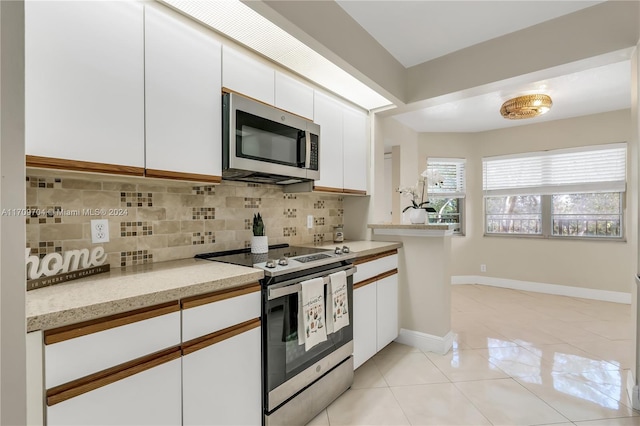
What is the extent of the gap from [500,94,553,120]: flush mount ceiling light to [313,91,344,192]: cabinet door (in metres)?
2.19

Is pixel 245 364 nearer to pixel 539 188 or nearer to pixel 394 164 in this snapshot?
pixel 394 164

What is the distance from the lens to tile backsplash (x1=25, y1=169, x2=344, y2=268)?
132cm

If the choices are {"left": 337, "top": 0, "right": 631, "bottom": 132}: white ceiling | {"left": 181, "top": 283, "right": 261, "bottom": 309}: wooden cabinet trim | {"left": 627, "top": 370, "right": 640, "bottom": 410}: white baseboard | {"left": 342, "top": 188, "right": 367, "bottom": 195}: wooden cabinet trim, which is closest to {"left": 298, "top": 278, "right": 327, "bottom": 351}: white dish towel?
{"left": 181, "top": 283, "right": 261, "bottom": 309}: wooden cabinet trim

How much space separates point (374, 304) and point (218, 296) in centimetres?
142

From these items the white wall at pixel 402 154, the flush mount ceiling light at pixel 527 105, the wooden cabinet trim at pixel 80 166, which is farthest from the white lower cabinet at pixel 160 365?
the flush mount ceiling light at pixel 527 105

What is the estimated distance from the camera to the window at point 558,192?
160 inches

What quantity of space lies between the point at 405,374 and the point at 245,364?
139 centimetres

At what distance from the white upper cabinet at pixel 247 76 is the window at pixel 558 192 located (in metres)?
4.24

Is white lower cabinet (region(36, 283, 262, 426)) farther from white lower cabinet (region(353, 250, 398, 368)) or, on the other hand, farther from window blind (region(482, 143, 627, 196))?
window blind (region(482, 143, 627, 196))

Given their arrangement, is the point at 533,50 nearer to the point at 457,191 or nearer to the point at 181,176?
the point at 181,176

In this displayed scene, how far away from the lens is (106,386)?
990 millimetres

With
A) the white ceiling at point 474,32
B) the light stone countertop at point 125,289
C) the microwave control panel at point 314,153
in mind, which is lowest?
the light stone countertop at point 125,289

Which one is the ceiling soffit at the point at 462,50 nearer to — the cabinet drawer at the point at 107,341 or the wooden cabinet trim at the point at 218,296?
the wooden cabinet trim at the point at 218,296

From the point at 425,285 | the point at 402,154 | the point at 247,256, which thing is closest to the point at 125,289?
the point at 247,256
